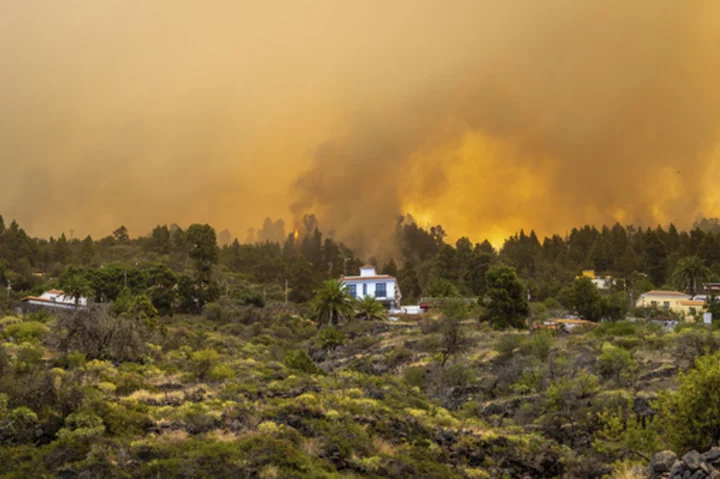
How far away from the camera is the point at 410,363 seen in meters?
48.3

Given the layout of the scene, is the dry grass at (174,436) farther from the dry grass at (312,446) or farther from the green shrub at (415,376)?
the green shrub at (415,376)

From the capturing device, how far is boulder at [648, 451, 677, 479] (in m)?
18.3

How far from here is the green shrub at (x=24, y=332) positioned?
124 feet

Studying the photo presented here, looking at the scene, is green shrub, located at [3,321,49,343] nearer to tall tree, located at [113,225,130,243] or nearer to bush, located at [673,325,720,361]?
bush, located at [673,325,720,361]

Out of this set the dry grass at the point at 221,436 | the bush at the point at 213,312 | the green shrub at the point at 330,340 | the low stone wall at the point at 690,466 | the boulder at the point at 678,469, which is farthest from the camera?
the bush at the point at 213,312

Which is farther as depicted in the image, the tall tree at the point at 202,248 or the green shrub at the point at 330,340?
the tall tree at the point at 202,248

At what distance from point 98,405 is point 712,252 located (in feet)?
359

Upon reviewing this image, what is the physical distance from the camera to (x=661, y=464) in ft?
60.2

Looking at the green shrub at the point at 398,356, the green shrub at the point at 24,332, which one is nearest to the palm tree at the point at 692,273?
the green shrub at the point at 398,356

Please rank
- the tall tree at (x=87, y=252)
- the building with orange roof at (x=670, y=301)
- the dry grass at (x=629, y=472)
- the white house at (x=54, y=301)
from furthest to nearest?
the tall tree at (x=87, y=252) → the building with orange roof at (x=670, y=301) → the white house at (x=54, y=301) → the dry grass at (x=629, y=472)

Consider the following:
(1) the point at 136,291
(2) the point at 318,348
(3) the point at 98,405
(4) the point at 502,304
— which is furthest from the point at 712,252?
(3) the point at 98,405

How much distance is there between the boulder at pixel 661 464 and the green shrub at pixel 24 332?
108 ft

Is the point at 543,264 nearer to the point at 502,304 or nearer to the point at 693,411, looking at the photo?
the point at 502,304

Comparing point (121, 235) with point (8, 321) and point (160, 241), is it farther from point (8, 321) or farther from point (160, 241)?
point (8, 321)
